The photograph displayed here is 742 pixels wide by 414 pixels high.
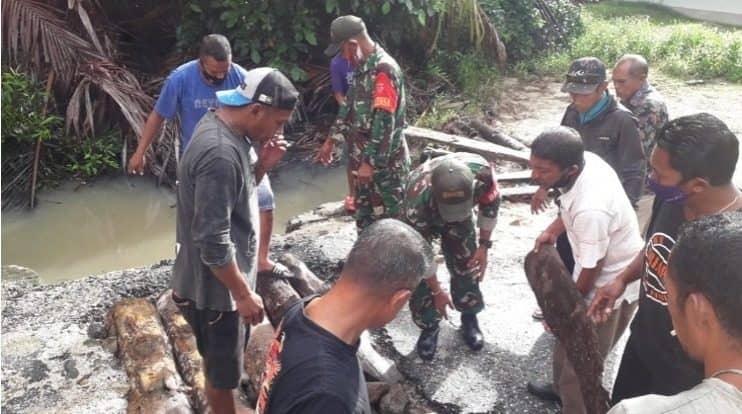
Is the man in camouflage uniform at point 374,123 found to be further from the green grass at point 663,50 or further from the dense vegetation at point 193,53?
the green grass at point 663,50

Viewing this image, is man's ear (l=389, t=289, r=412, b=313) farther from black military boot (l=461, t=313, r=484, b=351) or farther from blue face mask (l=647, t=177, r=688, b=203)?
black military boot (l=461, t=313, r=484, b=351)

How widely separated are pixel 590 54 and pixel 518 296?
8.65 m

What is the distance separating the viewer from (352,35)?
4898 mm

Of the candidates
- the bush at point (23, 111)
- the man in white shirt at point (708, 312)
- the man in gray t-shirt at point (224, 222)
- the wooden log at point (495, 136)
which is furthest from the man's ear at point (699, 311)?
the bush at point (23, 111)

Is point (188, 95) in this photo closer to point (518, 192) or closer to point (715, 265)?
point (518, 192)

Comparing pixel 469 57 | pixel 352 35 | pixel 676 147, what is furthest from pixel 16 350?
pixel 469 57

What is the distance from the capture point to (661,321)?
2529mm

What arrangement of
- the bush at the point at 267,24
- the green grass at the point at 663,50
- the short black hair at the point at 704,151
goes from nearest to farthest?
the short black hair at the point at 704,151
the bush at the point at 267,24
the green grass at the point at 663,50

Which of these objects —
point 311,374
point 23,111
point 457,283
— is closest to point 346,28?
point 457,283

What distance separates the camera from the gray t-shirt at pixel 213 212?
2.62 meters

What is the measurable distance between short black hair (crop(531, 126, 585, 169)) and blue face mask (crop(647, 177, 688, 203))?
1.74 ft

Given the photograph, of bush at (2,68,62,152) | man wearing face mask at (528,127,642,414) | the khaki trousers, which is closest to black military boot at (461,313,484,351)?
the khaki trousers

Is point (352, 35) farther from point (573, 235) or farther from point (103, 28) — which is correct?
point (103, 28)

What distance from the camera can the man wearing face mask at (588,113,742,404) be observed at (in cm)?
235
